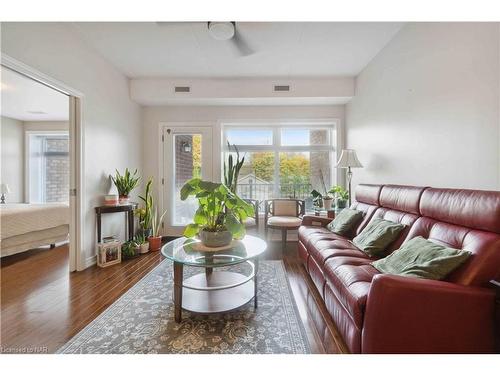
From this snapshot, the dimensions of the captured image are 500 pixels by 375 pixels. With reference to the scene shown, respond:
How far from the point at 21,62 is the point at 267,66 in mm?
2691

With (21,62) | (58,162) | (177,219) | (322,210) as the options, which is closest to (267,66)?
(322,210)

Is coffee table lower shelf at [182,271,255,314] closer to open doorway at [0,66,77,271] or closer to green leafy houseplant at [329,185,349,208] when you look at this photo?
open doorway at [0,66,77,271]

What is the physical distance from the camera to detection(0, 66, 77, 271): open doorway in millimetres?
2992

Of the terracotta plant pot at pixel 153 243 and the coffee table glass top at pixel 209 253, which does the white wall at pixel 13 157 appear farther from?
the coffee table glass top at pixel 209 253

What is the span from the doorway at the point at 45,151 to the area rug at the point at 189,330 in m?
1.35

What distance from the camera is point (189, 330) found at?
5.46 ft

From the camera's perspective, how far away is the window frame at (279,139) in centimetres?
414

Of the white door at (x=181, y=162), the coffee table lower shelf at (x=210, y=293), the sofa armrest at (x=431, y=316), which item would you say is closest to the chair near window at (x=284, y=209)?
the white door at (x=181, y=162)

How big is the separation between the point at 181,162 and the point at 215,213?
254 cm

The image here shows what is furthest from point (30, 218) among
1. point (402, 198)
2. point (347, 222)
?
point (402, 198)

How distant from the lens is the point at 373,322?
1.20 m

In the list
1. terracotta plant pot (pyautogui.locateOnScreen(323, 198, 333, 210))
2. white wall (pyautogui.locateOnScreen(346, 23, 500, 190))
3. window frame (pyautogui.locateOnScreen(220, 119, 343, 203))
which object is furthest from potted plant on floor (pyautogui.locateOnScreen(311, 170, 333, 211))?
white wall (pyautogui.locateOnScreen(346, 23, 500, 190))

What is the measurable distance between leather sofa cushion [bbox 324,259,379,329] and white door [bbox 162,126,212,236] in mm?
2901
